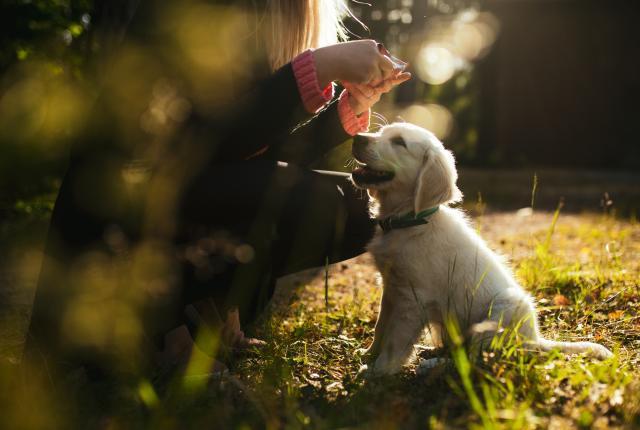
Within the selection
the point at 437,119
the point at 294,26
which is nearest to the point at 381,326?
the point at 294,26

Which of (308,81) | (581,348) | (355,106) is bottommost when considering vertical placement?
(581,348)

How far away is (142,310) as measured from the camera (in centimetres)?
218

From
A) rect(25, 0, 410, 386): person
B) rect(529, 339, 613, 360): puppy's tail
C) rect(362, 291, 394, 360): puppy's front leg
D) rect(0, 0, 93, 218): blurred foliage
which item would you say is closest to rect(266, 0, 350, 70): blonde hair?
rect(25, 0, 410, 386): person

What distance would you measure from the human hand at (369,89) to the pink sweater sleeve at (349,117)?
5 cm

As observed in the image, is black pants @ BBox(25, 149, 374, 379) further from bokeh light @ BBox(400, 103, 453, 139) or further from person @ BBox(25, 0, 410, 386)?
bokeh light @ BBox(400, 103, 453, 139)

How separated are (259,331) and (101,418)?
1.00 metres

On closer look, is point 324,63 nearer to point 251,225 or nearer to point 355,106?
point 355,106

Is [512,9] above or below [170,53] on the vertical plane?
above

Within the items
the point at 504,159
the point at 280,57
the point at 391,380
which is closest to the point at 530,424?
the point at 391,380

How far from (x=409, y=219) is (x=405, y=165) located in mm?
247

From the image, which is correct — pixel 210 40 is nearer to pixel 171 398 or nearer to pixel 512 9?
pixel 171 398

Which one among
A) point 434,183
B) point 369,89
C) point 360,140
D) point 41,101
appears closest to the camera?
point 369,89

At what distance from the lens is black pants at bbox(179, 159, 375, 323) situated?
A: 2201 mm

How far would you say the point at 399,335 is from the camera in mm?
2229
